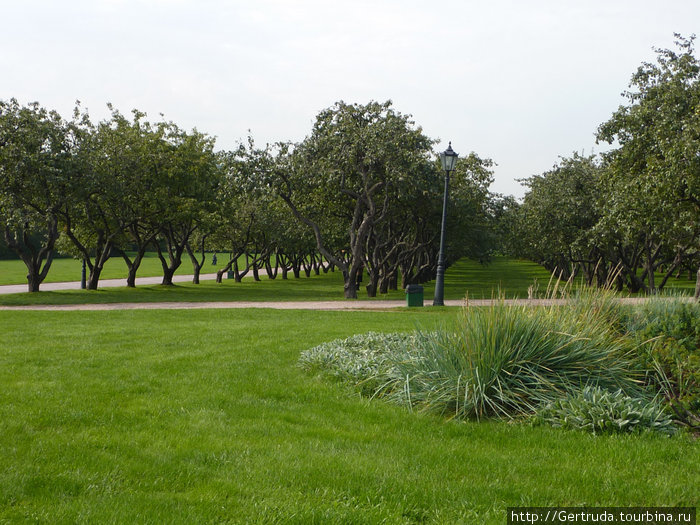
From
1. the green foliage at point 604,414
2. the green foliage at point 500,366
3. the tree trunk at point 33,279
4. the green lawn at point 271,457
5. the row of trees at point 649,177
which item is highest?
the row of trees at point 649,177

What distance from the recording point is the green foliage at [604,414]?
537cm

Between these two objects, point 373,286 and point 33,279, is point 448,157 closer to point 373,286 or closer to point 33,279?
point 373,286

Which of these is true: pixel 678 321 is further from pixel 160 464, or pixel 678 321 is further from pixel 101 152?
pixel 101 152

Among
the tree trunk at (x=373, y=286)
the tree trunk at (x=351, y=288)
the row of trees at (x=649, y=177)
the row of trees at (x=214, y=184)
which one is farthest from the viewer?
the tree trunk at (x=373, y=286)

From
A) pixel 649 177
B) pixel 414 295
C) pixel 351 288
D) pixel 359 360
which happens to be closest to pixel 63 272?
pixel 351 288

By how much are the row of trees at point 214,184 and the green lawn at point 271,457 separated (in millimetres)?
17367

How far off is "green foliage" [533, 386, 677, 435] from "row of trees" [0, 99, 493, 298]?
17.7 meters

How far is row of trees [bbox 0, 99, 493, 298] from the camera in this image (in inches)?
922

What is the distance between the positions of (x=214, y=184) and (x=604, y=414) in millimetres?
29001

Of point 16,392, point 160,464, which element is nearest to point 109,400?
point 16,392

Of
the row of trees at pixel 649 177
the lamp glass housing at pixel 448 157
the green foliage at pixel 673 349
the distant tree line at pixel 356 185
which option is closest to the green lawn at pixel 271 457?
the green foliage at pixel 673 349

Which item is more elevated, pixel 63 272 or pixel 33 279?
pixel 63 272

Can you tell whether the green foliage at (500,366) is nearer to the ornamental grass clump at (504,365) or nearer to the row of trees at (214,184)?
the ornamental grass clump at (504,365)

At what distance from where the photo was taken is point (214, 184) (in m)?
32.3
